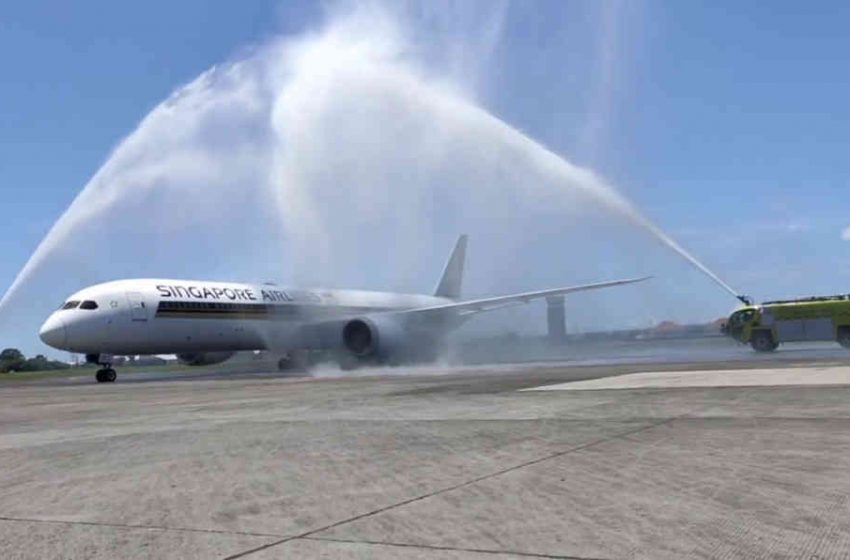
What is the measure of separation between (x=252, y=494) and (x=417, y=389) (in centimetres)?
1273

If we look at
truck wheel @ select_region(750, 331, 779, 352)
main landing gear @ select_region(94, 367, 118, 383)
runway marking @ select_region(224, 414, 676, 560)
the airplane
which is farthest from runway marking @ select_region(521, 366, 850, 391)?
main landing gear @ select_region(94, 367, 118, 383)

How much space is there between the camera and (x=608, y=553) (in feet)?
13.8

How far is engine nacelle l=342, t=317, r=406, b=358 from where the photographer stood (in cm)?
3662

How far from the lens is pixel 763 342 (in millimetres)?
39062

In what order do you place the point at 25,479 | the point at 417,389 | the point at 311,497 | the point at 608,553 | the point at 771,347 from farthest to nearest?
the point at 771,347 < the point at 417,389 < the point at 25,479 < the point at 311,497 < the point at 608,553

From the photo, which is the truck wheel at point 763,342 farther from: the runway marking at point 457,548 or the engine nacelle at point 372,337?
the runway marking at point 457,548

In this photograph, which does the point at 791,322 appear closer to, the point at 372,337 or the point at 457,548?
the point at 372,337

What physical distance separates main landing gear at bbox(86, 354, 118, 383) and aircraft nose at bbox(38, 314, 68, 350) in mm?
2127

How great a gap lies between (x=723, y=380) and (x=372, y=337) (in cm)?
2141

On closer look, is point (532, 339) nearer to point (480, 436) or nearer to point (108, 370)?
point (108, 370)

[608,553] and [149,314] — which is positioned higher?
[149,314]

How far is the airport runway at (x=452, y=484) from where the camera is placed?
4547 mm

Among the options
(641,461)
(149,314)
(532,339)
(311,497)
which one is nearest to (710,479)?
(641,461)

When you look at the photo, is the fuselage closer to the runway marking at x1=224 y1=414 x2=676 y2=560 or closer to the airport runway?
the airport runway
